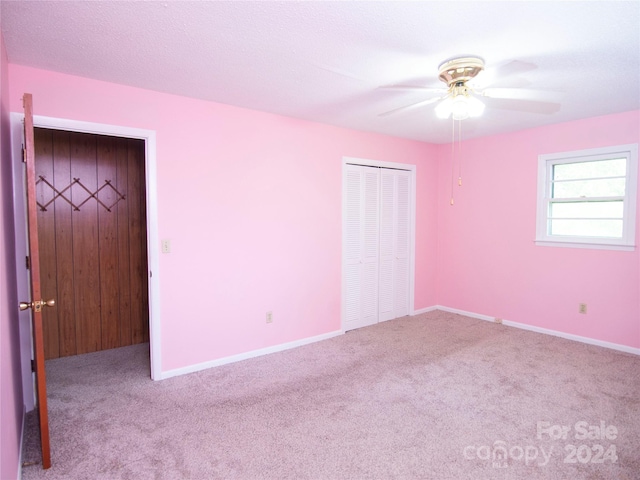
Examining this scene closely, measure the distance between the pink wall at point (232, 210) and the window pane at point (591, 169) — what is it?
2.17 metres

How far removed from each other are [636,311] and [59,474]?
190 inches

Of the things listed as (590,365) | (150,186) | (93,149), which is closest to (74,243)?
(93,149)

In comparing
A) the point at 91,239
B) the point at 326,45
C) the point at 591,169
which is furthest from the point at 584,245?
the point at 91,239

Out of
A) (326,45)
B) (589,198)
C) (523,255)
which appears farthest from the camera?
(523,255)

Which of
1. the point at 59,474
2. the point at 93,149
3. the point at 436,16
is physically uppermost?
the point at 436,16

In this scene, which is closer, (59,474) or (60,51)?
(59,474)

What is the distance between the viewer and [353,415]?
2545 mm

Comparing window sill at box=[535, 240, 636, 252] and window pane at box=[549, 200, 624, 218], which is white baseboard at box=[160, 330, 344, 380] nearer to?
window sill at box=[535, 240, 636, 252]

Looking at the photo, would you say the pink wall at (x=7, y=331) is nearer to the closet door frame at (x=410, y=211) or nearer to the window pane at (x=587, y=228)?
the closet door frame at (x=410, y=211)

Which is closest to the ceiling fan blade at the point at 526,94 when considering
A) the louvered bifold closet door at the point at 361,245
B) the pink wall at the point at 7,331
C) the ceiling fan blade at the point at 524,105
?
the ceiling fan blade at the point at 524,105

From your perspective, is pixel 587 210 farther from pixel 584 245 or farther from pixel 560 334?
pixel 560 334

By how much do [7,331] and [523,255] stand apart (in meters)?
4.79

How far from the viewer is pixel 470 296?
16.5 feet

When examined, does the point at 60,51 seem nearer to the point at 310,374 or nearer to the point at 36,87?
the point at 36,87
